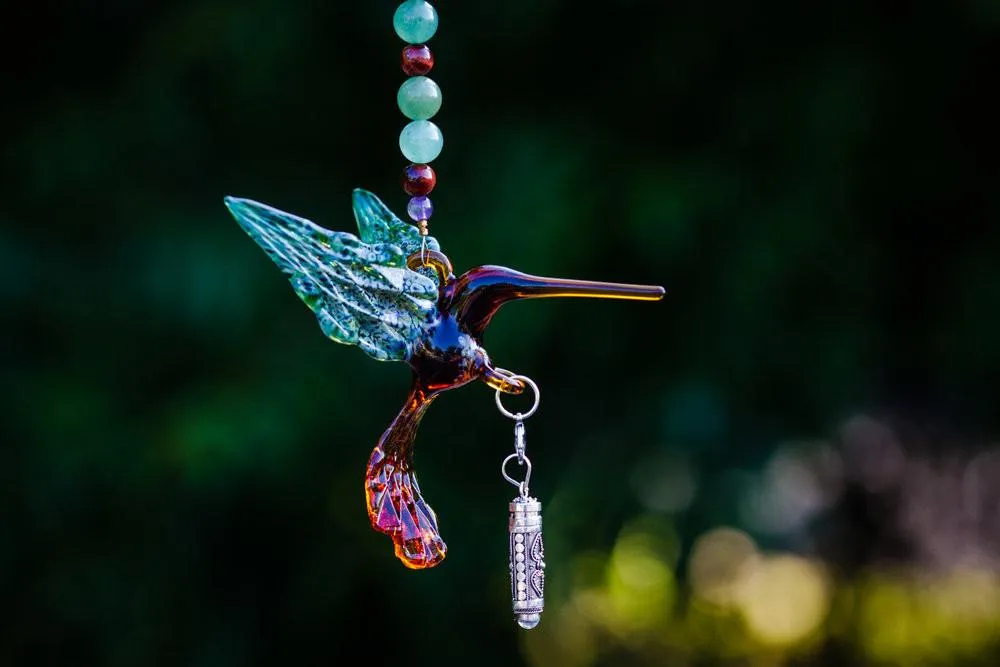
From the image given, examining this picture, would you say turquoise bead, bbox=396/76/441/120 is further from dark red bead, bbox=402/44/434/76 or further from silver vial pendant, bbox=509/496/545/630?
silver vial pendant, bbox=509/496/545/630

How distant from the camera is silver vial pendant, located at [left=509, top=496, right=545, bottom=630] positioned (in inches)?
57.3

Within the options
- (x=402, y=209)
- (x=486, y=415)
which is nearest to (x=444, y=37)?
(x=402, y=209)

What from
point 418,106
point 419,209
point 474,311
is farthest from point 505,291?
point 418,106

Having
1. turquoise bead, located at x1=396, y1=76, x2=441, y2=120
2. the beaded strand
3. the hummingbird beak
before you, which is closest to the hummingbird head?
the hummingbird beak

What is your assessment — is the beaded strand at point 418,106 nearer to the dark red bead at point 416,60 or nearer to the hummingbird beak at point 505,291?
the dark red bead at point 416,60

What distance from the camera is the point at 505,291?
4.71ft

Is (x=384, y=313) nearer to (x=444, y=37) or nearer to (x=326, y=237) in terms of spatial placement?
(x=326, y=237)

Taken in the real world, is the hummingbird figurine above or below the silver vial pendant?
above

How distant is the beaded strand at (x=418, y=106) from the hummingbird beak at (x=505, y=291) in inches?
4.4

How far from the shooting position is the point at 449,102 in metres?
2.62

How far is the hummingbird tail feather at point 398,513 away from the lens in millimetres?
1479

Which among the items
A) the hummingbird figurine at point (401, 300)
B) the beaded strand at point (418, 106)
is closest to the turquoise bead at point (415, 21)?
the beaded strand at point (418, 106)

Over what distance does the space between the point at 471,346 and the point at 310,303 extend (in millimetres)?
200

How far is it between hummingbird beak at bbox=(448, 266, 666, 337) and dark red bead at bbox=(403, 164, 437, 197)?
146 mm
